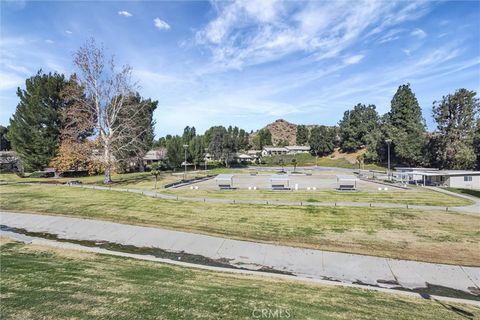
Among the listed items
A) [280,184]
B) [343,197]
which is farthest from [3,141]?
[343,197]

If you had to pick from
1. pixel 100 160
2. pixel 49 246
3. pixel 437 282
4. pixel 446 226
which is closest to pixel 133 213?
pixel 49 246

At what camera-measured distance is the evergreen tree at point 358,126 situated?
93375mm

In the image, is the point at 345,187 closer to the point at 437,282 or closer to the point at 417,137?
the point at 437,282

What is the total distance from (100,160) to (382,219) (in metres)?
30.9

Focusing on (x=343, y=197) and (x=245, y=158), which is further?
(x=245, y=158)

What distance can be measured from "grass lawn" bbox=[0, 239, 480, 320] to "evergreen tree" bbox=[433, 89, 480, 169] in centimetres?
5453

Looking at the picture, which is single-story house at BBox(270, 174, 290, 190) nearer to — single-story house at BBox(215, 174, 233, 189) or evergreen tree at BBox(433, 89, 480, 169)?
single-story house at BBox(215, 174, 233, 189)

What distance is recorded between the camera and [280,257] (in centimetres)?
1584

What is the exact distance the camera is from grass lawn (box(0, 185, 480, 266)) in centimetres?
1702

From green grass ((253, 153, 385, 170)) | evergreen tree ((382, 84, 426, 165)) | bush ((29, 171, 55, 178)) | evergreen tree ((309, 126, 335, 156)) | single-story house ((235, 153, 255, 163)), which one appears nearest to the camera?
bush ((29, 171, 55, 178))

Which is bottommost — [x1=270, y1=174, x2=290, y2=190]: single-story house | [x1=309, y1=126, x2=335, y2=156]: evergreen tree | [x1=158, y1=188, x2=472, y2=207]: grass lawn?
[x1=158, y1=188, x2=472, y2=207]: grass lawn

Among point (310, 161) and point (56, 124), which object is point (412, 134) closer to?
point (310, 161)

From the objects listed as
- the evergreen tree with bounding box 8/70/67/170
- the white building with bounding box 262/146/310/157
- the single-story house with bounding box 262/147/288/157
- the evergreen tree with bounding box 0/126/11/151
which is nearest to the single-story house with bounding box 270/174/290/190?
the evergreen tree with bounding box 8/70/67/170

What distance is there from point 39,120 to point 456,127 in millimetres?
70869
